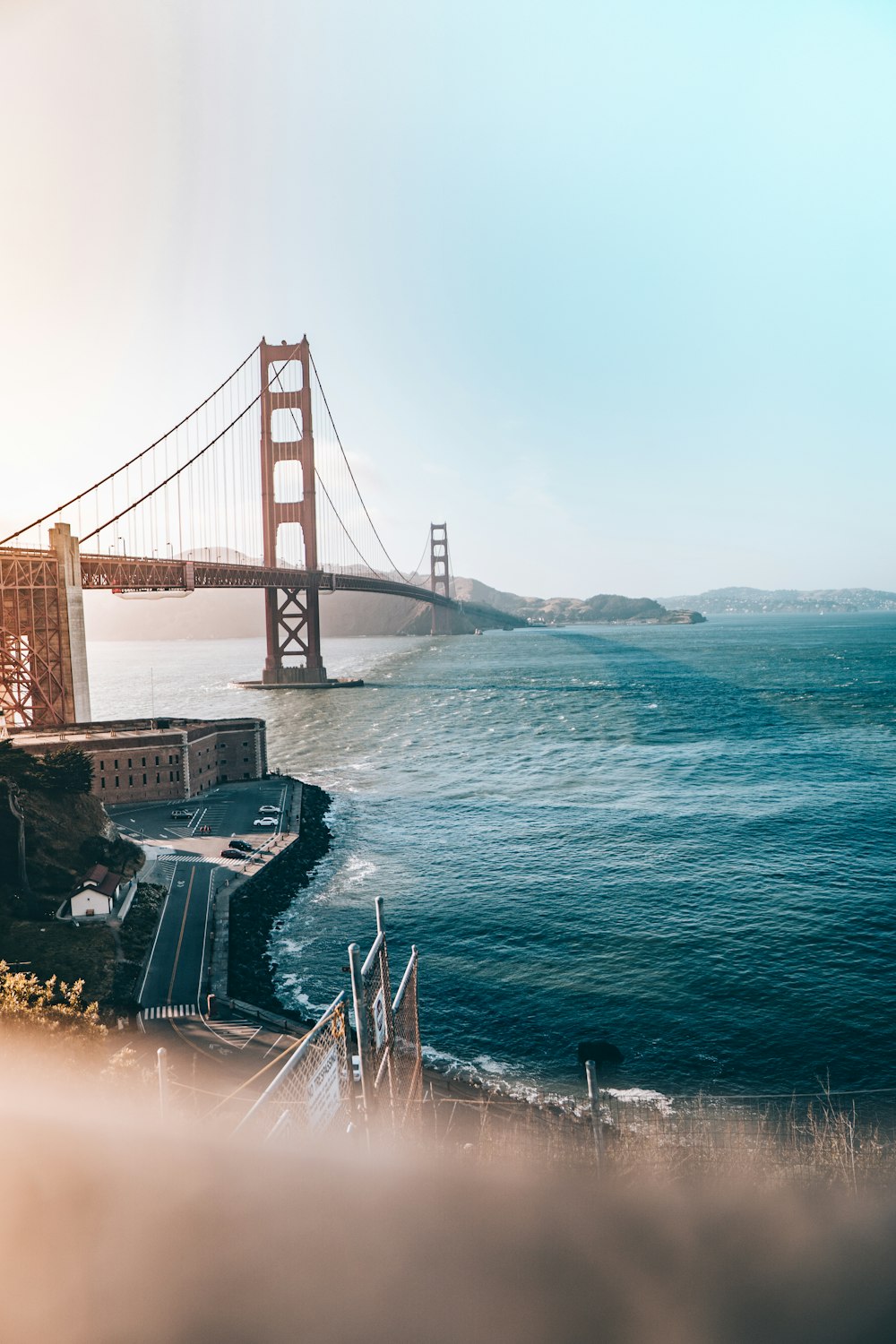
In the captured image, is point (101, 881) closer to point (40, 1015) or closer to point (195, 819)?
point (195, 819)

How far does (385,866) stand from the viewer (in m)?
38.2

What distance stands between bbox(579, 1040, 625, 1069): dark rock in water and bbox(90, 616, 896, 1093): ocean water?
0.31 metres

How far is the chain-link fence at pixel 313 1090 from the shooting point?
487 centimetres

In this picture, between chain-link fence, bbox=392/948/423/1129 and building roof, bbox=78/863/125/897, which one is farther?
building roof, bbox=78/863/125/897

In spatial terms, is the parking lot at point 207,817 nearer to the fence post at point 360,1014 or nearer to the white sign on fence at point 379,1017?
the white sign on fence at point 379,1017

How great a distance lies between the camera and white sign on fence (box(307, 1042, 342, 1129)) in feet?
19.4

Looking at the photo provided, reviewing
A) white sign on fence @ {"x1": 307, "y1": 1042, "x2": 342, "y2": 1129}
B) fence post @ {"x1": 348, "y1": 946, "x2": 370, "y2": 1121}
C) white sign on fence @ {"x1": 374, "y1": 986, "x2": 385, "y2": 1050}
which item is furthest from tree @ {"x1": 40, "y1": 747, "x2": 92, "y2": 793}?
fence post @ {"x1": 348, "y1": 946, "x2": 370, "y2": 1121}

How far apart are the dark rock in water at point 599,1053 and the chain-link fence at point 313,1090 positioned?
17254 millimetres

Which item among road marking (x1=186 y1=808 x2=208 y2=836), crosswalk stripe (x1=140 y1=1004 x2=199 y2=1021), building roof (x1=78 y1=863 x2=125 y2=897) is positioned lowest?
crosswalk stripe (x1=140 y1=1004 x2=199 y2=1021)

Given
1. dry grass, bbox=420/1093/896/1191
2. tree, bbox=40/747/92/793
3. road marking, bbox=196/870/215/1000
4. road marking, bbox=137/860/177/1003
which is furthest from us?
tree, bbox=40/747/92/793

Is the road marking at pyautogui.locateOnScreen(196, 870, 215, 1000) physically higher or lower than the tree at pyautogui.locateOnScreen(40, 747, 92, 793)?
lower

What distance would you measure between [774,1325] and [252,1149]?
214cm

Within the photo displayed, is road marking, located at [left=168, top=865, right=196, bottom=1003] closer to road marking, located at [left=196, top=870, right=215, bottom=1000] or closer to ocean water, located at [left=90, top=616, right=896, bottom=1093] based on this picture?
road marking, located at [left=196, top=870, right=215, bottom=1000]

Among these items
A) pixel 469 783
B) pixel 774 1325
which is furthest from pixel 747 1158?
pixel 469 783
